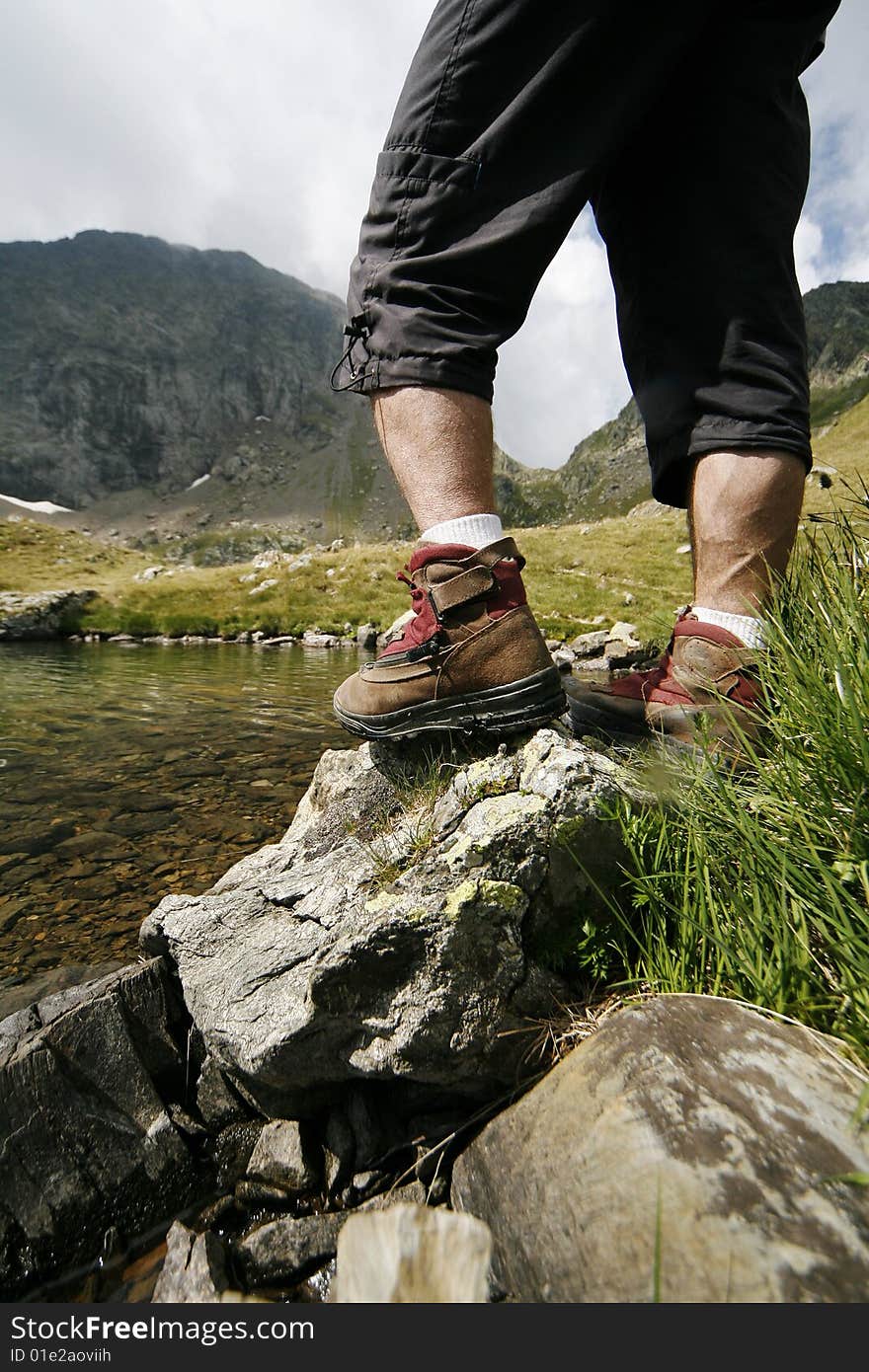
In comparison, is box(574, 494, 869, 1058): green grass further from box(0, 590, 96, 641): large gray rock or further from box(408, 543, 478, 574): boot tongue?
box(0, 590, 96, 641): large gray rock

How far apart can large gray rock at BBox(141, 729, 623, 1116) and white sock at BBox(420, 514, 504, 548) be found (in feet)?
2.92

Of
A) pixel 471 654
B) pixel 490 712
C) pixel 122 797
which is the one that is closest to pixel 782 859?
pixel 490 712

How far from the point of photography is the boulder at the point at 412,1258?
40.4 inches

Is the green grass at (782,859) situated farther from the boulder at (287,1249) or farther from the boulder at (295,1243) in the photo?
the boulder at (287,1249)

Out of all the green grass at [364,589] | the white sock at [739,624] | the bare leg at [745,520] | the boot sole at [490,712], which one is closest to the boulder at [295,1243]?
the boot sole at [490,712]

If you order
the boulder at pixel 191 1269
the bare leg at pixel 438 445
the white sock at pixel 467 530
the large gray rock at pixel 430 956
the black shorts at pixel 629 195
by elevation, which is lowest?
the boulder at pixel 191 1269

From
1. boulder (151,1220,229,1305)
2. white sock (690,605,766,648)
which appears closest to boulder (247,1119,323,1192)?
boulder (151,1220,229,1305)

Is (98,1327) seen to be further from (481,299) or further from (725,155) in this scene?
Result: (725,155)

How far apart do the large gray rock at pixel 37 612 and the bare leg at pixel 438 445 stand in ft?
108

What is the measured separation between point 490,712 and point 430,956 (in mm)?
987

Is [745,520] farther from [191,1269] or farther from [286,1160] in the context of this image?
[191,1269]

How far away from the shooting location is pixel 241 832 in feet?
19.4

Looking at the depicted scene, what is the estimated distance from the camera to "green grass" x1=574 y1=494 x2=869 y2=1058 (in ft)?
5.35

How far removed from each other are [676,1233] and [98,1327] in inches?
52.5
